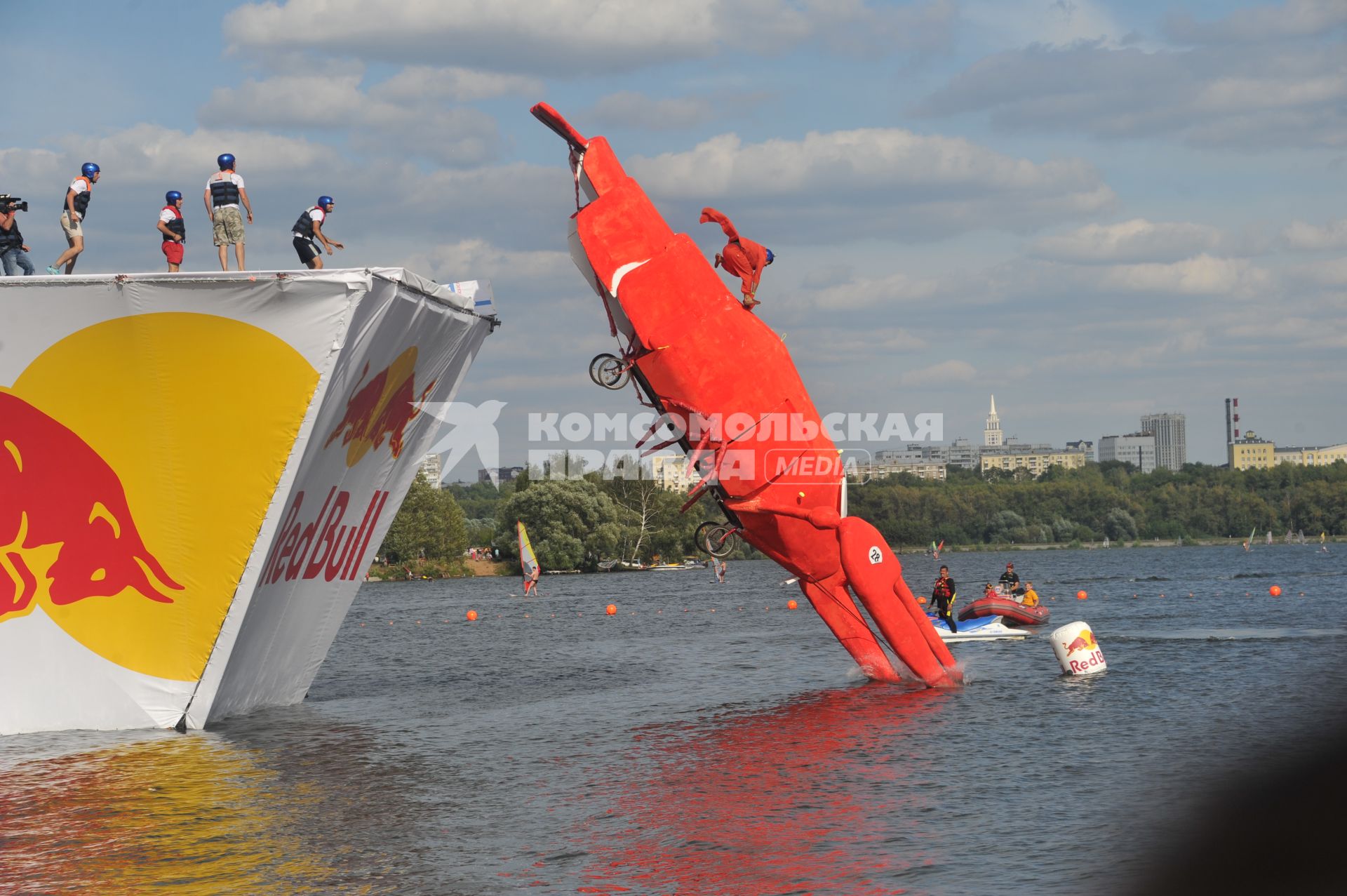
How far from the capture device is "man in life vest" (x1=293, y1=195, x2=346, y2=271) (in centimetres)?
1872

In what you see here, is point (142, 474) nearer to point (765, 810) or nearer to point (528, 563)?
point (765, 810)

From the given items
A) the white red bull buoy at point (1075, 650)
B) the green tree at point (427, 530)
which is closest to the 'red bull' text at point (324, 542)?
the white red bull buoy at point (1075, 650)

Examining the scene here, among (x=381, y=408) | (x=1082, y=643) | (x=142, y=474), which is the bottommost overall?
(x=1082, y=643)

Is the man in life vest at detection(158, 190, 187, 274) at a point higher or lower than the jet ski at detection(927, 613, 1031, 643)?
higher

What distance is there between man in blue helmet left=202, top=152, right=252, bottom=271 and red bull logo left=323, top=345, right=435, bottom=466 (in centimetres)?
239

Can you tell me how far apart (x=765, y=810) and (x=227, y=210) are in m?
10.8

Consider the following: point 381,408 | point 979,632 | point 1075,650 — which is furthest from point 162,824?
point 979,632

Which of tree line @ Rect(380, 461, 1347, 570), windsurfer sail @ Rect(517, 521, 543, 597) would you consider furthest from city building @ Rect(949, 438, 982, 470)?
windsurfer sail @ Rect(517, 521, 543, 597)

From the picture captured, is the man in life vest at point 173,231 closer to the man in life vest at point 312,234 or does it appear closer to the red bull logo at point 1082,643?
the man in life vest at point 312,234

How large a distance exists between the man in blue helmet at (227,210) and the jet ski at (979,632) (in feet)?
71.0

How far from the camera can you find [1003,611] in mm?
37875

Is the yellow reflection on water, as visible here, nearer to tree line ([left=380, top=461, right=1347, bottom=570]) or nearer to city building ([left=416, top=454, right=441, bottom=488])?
city building ([left=416, top=454, right=441, bottom=488])

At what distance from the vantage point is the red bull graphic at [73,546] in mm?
17344

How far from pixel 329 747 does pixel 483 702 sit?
606 cm
